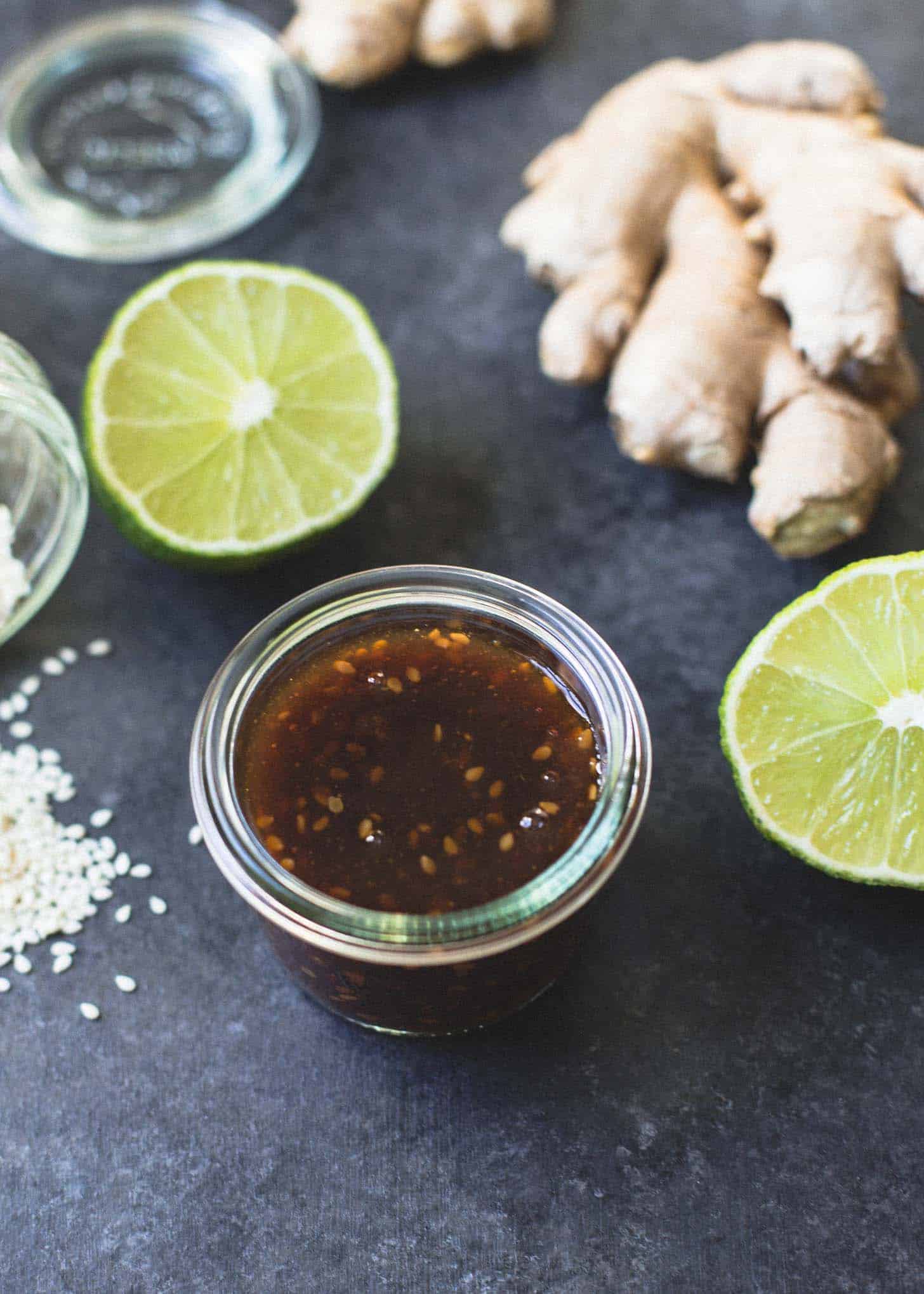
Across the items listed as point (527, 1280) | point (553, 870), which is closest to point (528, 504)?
point (553, 870)

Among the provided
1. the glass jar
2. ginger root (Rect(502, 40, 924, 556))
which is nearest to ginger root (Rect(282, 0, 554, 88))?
ginger root (Rect(502, 40, 924, 556))

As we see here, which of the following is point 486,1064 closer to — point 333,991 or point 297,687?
point 333,991

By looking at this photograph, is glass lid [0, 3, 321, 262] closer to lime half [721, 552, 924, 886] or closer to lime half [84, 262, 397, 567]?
lime half [84, 262, 397, 567]

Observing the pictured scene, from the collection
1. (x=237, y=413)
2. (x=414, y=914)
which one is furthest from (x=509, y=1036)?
(x=237, y=413)

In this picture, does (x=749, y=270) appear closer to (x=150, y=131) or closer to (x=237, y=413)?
(x=237, y=413)

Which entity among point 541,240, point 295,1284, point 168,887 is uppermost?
point 541,240

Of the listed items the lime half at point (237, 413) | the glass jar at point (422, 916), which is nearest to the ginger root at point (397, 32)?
the lime half at point (237, 413)

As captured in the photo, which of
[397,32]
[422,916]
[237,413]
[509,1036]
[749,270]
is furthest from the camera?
[397,32]
